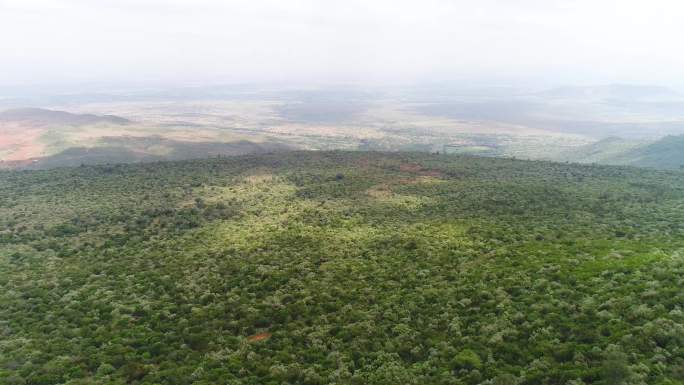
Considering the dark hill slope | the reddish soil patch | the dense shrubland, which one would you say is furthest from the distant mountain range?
the reddish soil patch

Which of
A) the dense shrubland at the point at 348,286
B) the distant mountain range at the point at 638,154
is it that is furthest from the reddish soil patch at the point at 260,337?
the distant mountain range at the point at 638,154

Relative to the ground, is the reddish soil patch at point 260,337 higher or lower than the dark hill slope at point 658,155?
lower

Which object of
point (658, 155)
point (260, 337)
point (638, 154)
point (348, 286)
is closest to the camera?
point (260, 337)

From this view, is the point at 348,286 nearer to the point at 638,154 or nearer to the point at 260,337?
the point at 260,337

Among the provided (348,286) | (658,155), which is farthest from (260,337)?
(658,155)

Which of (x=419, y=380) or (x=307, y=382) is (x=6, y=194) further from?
(x=419, y=380)

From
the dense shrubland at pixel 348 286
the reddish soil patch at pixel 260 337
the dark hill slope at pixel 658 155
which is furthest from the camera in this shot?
the dark hill slope at pixel 658 155

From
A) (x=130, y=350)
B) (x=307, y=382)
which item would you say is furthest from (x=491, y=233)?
(x=130, y=350)

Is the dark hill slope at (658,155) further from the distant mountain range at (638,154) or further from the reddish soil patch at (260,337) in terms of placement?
the reddish soil patch at (260,337)
